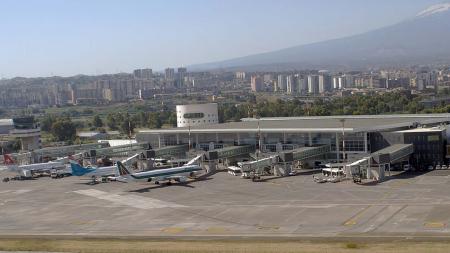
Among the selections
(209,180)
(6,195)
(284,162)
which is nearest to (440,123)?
(284,162)

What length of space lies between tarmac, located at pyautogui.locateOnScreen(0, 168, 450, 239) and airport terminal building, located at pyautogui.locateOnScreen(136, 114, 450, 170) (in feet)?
22.5

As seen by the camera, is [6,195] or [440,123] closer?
[6,195]

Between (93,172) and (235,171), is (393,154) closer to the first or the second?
(235,171)

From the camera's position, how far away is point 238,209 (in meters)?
68.9

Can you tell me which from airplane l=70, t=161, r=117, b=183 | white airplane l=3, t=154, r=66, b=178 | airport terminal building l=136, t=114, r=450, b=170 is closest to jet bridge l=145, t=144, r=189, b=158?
airport terminal building l=136, t=114, r=450, b=170

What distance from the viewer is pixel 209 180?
93.1 metres

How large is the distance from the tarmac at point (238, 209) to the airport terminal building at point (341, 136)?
685 cm

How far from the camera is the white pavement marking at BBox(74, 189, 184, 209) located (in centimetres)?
7486

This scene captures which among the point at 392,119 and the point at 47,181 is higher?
the point at 392,119

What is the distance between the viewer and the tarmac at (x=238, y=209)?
5772 cm

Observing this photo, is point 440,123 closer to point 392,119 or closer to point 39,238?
point 392,119

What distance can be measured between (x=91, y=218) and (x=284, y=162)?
33909 millimetres

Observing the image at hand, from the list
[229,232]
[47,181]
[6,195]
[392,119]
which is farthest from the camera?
[392,119]

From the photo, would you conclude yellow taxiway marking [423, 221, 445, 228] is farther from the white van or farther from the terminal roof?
the white van
